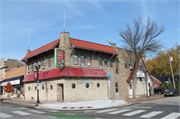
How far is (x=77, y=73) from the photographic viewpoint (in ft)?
67.4

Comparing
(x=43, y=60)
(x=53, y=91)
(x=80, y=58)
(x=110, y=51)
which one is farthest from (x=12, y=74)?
(x=110, y=51)

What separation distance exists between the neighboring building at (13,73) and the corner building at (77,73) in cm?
457

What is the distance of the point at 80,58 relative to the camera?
2223cm

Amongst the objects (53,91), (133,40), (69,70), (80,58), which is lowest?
(53,91)

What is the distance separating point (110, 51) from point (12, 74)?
955 inches

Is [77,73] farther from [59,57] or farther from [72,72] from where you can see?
[59,57]

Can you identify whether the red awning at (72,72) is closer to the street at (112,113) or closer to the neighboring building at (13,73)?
the street at (112,113)

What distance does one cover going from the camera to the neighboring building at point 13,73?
3133 cm

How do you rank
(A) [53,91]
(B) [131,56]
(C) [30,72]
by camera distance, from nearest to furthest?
(A) [53,91] < (C) [30,72] < (B) [131,56]

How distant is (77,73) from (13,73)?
2193 centimetres

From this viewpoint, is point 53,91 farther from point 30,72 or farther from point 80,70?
point 30,72

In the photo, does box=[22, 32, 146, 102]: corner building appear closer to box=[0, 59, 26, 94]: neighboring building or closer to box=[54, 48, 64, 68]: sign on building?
box=[54, 48, 64, 68]: sign on building

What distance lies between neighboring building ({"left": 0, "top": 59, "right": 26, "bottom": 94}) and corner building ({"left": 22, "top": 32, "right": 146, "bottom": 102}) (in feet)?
15.0

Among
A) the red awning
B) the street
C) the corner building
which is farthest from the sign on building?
the street
